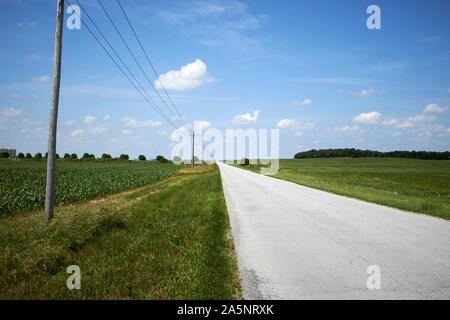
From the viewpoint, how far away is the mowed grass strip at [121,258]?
4.05m

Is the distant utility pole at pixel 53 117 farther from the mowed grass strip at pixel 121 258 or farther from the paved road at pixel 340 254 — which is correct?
the paved road at pixel 340 254

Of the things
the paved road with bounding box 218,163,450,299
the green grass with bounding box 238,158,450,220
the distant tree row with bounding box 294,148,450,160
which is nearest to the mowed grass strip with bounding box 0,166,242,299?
the paved road with bounding box 218,163,450,299

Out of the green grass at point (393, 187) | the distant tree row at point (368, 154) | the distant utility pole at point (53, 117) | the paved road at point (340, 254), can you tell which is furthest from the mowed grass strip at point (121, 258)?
the distant tree row at point (368, 154)

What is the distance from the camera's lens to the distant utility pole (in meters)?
8.48

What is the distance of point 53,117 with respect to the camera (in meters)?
8.49

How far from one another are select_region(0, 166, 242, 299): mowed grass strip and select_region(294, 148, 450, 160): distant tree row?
137m

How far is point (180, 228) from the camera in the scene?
7539mm

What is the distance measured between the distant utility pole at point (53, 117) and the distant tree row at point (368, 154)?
13977 cm

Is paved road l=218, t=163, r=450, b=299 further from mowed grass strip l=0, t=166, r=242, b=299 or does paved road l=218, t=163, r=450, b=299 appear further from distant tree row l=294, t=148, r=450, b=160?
distant tree row l=294, t=148, r=450, b=160
